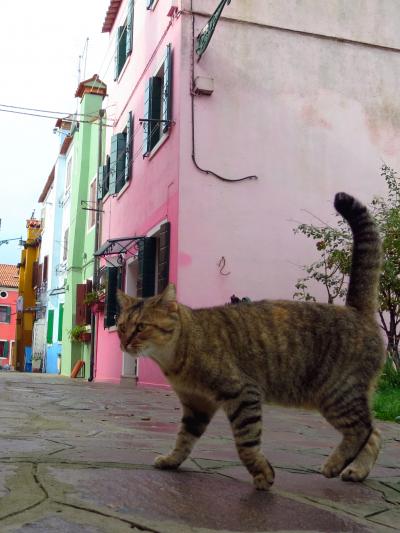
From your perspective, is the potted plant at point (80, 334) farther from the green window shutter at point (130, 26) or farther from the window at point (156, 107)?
the green window shutter at point (130, 26)

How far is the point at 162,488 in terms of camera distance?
223cm

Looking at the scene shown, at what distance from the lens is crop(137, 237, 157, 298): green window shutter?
10445mm

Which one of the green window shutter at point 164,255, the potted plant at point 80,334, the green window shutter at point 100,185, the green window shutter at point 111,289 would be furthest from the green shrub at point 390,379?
the potted plant at point 80,334

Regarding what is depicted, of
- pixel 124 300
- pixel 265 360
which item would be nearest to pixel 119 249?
pixel 124 300

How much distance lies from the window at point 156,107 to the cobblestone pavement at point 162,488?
7.01 m

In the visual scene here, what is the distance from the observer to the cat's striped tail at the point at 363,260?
310 cm

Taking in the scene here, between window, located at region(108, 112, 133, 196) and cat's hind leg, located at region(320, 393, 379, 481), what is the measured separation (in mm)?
10415

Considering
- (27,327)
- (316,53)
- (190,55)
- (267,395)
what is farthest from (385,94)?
(27,327)

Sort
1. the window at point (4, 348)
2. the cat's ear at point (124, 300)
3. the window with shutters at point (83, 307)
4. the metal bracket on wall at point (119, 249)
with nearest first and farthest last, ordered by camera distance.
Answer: the cat's ear at point (124, 300)
the metal bracket on wall at point (119, 249)
the window with shutters at point (83, 307)
the window at point (4, 348)

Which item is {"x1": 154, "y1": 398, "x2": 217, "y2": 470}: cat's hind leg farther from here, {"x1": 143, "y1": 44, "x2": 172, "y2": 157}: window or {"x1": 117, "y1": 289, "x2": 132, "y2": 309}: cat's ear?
{"x1": 143, "y1": 44, "x2": 172, "y2": 157}: window

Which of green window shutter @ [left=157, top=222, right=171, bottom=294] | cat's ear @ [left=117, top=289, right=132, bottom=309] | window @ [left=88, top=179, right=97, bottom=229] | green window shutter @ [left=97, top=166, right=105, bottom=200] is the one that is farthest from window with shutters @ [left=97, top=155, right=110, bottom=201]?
cat's ear @ [left=117, top=289, right=132, bottom=309]

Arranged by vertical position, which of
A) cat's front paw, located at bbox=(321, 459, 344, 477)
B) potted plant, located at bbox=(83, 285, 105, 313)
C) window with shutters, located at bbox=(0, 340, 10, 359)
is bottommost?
window with shutters, located at bbox=(0, 340, 10, 359)

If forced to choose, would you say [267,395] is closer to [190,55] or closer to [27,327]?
[190,55]

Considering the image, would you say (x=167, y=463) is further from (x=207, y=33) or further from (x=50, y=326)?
(x=50, y=326)
